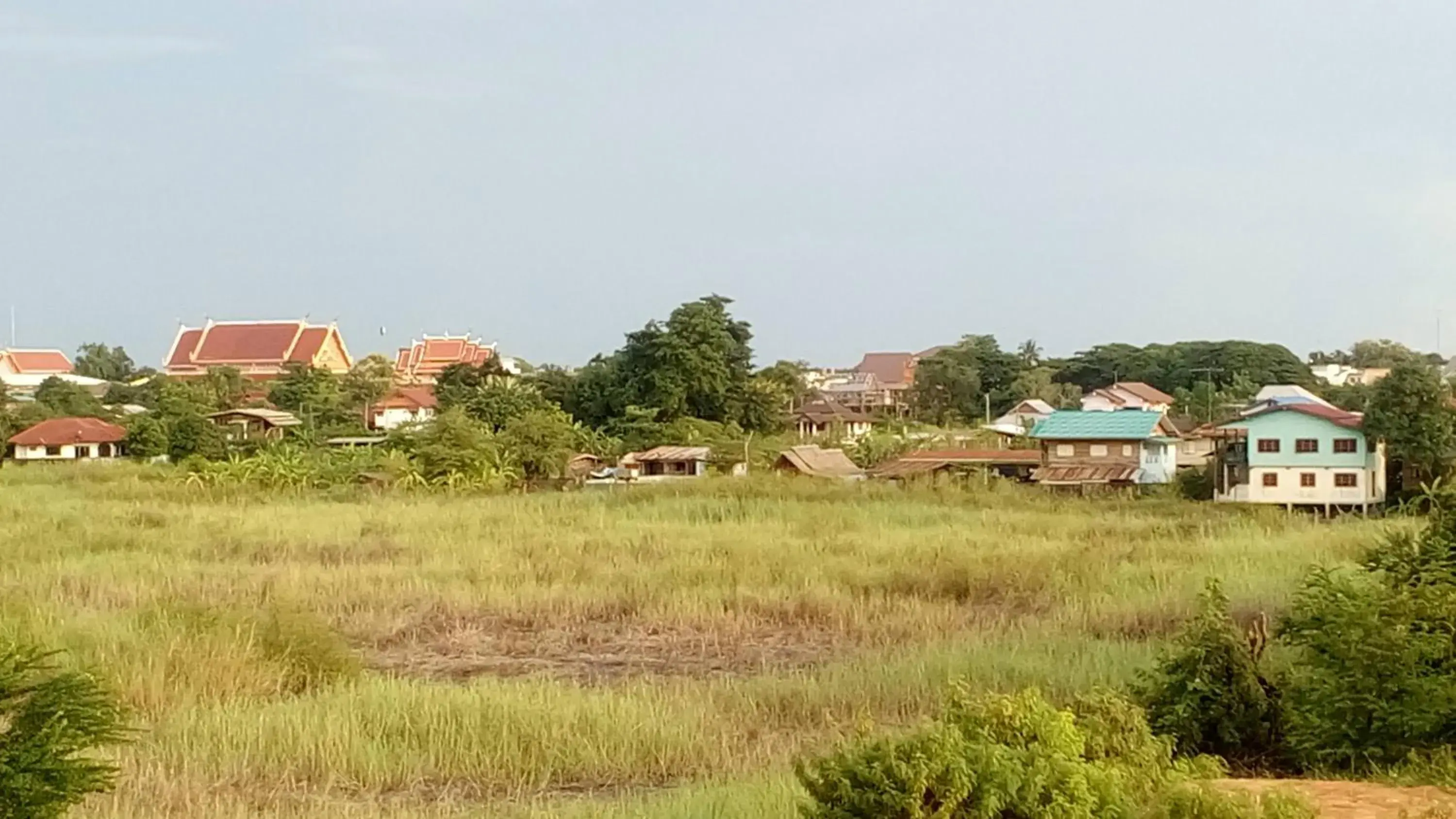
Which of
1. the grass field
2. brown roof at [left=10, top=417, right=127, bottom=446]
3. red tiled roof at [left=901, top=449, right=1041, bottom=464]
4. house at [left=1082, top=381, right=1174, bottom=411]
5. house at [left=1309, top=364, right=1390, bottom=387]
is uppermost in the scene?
house at [left=1309, top=364, right=1390, bottom=387]

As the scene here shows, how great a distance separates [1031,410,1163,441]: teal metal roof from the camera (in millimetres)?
22250

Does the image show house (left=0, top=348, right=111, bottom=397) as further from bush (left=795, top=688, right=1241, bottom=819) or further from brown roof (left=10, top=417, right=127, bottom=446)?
bush (left=795, top=688, right=1241, bottom=819)

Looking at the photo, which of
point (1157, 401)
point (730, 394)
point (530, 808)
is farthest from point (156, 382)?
point (530, 808)

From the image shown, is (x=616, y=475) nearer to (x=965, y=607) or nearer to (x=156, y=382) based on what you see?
(x=965, y=607)

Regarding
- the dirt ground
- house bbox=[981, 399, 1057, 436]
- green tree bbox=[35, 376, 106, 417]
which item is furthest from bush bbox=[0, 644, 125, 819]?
green tree bbox=[35, 376, 106, 417]

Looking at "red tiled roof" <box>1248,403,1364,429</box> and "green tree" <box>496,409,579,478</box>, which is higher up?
"red tiled roof" <box>1248,403,1364,429</box>

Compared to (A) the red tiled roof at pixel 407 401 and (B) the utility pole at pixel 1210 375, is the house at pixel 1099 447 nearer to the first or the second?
(B) the utility pole at pixel 1210 375

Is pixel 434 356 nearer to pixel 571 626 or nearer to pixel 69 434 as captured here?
pixel 69 434

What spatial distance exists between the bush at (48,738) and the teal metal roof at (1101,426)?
20381 millimetres

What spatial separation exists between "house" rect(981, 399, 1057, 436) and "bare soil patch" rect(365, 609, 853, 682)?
20.2 metres

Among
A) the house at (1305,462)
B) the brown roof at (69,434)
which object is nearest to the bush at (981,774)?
the house at (1305,462)

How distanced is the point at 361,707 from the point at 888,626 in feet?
12.9

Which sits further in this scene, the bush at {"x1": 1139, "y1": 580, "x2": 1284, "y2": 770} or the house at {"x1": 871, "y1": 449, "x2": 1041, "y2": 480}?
the house at {"x1": 871, "y1": 449, "x2": 1041, "y2": 480}

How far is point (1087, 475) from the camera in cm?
2202
